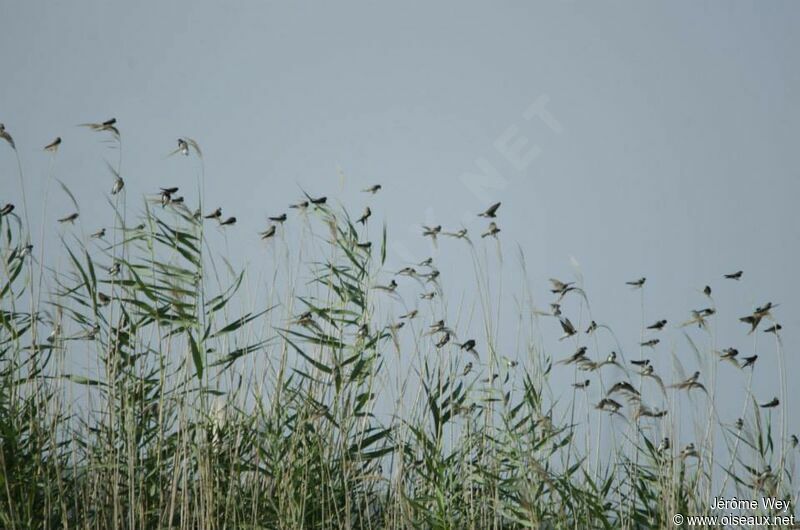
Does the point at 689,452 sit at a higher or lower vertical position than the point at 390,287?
lower

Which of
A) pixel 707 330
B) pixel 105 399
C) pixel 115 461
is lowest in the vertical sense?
pixel 115 461

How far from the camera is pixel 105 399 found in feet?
11.0

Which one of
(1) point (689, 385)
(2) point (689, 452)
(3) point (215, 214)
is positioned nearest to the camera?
(1) point (689, 385)

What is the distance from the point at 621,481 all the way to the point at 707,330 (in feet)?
2.23

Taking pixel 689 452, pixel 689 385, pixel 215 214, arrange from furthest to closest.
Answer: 1. pixel 215 214
2. pixel 689 452
3. pixel 689 385

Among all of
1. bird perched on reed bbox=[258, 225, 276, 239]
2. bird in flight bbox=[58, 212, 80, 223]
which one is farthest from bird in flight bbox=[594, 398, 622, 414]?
bird in flight bbox=[58, 212, 80, 223]

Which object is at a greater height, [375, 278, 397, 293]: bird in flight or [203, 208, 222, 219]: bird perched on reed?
[203, 208, 222, 219]: bird perched on reed

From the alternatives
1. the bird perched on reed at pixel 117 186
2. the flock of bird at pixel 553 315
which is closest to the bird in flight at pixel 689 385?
the flock of bird at pixel 553 315

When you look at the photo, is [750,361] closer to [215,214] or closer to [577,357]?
[577,357]

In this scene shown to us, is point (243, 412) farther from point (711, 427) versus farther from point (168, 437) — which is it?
point (711, 427)

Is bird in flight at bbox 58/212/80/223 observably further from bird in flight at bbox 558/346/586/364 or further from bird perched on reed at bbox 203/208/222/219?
bird in flight at bbox 558/346/586/364

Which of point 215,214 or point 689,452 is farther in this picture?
point 215,214

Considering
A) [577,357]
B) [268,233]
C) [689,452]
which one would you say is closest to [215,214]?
[268,233]

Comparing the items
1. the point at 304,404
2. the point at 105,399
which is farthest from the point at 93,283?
the point at 304,404
